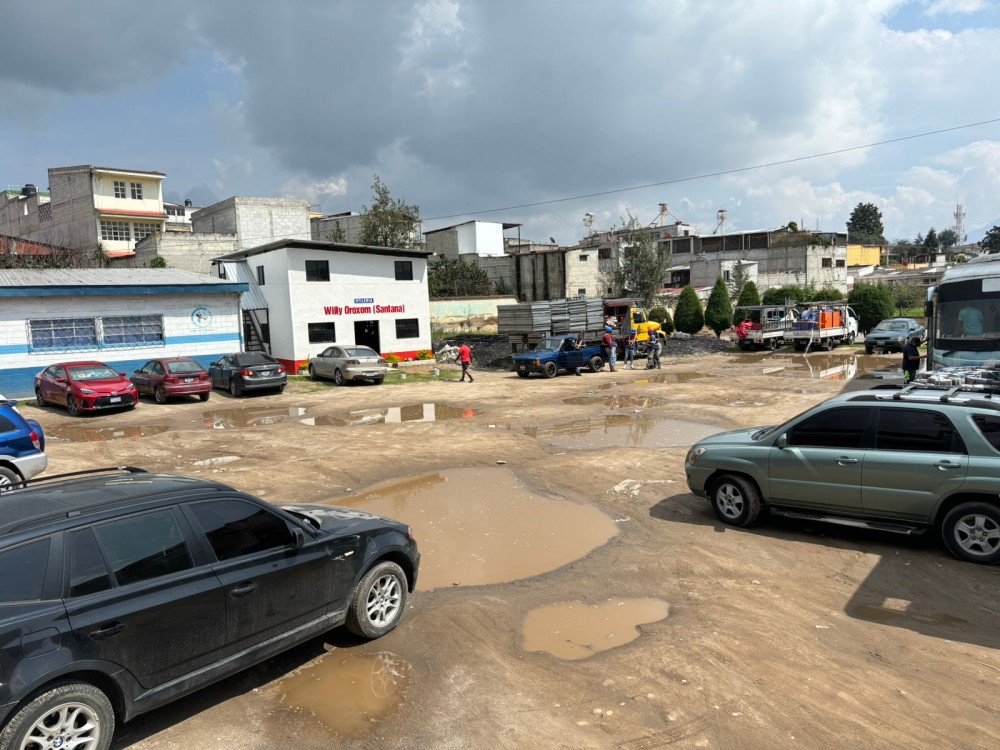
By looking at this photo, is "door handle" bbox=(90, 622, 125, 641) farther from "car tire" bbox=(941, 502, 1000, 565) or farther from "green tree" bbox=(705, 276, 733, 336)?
"green tree" bbox=(705, 276, 733, 336)

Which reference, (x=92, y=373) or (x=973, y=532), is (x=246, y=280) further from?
(x=973, y=532)

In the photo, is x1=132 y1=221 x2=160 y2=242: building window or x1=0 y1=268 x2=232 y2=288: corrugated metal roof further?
x1=132 y1=221 x2=160 y2=242: building window

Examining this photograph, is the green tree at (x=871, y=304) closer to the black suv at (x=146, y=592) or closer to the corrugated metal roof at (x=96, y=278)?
the corrugated metal roof at (x=96, y=278)

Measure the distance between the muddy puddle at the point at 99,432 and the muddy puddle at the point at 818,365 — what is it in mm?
20968

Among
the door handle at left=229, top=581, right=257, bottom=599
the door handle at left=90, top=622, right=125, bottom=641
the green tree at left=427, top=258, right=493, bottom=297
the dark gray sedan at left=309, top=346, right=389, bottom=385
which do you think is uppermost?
the green tree at left=427, top=258, right=493, bottom=297

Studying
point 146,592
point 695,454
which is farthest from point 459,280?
point 146,592

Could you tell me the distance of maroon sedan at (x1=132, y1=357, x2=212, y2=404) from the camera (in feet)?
68.2

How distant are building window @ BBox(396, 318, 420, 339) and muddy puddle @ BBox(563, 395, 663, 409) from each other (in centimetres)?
1401

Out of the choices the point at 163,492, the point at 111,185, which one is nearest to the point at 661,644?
the point at 163,492

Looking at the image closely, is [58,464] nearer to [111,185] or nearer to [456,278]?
[456,278]

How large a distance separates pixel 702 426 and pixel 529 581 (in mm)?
9833

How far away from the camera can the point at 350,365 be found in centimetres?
2492

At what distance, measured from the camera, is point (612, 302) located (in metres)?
32.5

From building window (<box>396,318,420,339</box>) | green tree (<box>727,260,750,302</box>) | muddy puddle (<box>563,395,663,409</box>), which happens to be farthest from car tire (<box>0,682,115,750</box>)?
green tree (<box>727,260,750,302</box>)
